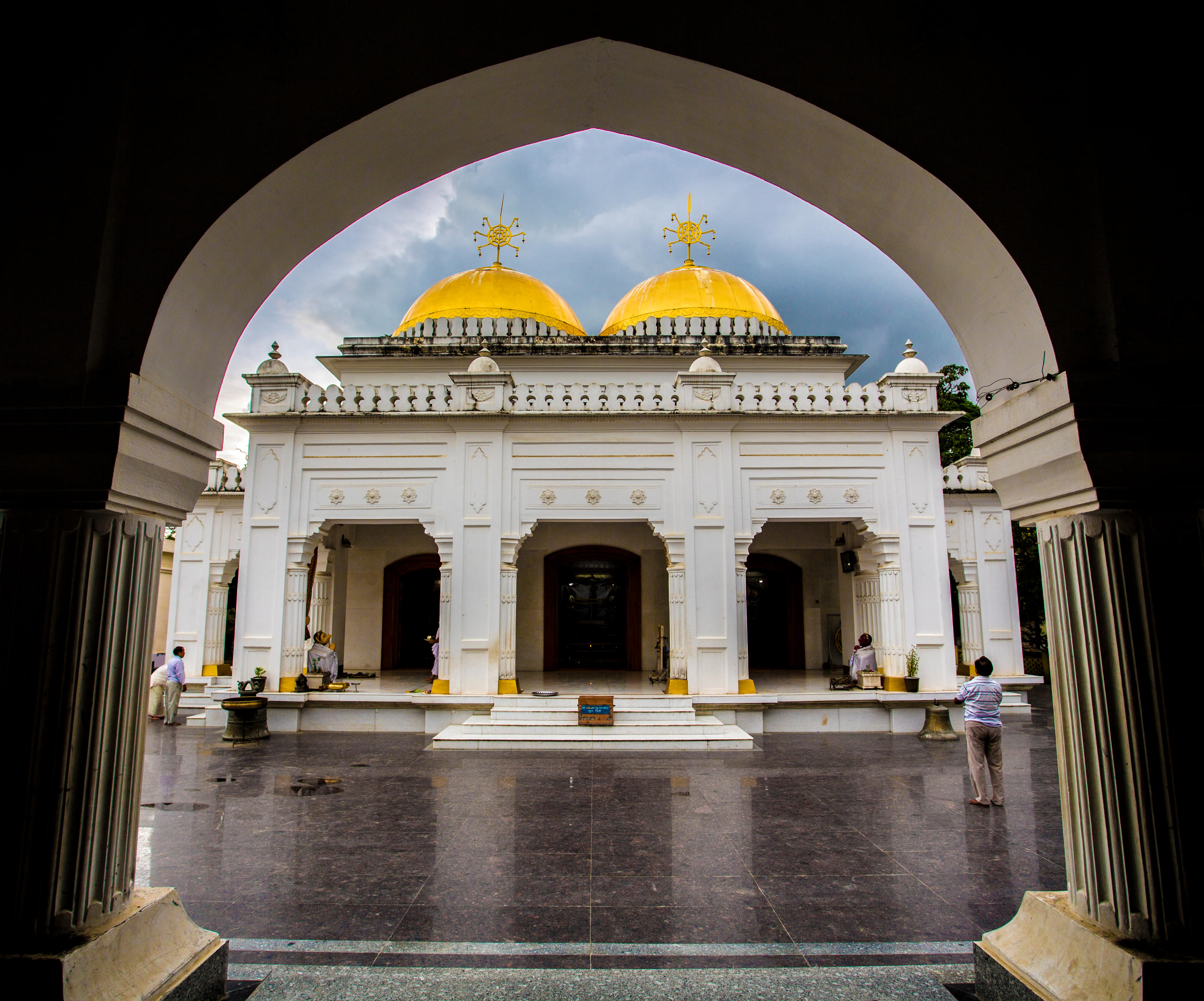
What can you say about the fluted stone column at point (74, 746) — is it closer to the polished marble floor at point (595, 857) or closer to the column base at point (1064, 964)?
the polished marble floor at point (595, 857)

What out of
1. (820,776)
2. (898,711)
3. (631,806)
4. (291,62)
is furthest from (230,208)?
(898,711)

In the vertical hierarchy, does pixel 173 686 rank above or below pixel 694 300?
below

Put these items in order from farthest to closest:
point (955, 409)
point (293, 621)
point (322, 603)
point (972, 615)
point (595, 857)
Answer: point (955, 409), point (322, 603), point (972, 615), point (293, 621), point (595, 857)

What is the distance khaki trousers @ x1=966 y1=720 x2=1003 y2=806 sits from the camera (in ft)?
22.2

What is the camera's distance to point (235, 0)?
9.19ft

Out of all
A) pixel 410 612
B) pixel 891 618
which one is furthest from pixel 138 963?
pixel 410 612

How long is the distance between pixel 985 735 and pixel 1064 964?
4777 millimetres

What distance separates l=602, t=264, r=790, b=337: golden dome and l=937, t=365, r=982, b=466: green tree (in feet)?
23.5

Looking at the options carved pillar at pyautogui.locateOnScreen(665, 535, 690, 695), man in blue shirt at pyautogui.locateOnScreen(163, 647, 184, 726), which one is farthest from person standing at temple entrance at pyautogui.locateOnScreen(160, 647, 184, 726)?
carved pillar at pyautogui.locateOnScreen(665, 535, 690, 695)

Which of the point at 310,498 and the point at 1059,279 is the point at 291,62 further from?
the point at 310,498

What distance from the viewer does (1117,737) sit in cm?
250

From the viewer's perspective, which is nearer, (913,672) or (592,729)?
(592,729)

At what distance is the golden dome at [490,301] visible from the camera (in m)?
16.7

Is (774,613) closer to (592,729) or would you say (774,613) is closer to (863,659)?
(863,659)
